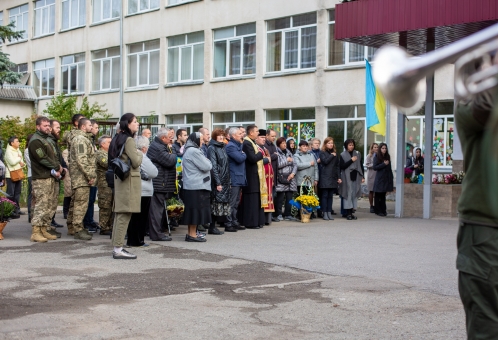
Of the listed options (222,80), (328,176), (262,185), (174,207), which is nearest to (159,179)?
(174,207)

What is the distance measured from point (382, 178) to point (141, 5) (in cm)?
2254

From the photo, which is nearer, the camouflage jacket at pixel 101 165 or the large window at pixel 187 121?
the camouflage jacket at pixel 101 165

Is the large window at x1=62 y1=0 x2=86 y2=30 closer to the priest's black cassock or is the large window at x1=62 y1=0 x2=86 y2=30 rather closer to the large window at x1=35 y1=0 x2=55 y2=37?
the large window at x1=35 y1=0 x2=55 y2=37

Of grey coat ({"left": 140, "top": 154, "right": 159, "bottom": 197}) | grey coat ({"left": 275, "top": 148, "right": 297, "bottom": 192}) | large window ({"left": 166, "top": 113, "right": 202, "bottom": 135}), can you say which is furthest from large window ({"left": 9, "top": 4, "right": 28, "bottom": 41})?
grey coat ({"left": 140, "top": 154, "right": 159, "bottom": 197})

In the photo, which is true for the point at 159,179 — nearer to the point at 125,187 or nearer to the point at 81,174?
the point at 81,174

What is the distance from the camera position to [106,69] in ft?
133

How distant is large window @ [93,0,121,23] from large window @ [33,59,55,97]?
208 inches

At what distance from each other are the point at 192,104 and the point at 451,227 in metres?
21.0

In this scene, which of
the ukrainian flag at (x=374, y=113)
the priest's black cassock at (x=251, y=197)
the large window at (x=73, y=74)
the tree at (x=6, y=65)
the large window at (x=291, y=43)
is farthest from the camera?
the large window at (x=73, y=74)

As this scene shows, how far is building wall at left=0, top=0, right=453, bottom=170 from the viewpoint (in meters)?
28.2

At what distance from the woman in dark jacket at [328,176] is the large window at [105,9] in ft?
80.4

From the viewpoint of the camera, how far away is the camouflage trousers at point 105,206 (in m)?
12.9

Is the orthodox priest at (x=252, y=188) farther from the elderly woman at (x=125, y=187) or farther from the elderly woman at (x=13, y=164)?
the elderly woman at (x=13, y=164)

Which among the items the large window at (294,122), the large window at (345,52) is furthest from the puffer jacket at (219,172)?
the large window at (294,122)
